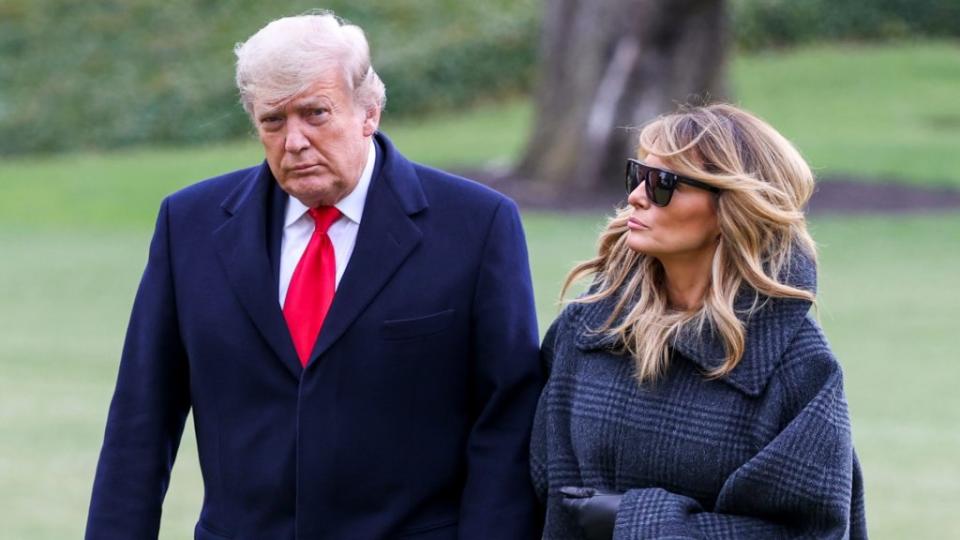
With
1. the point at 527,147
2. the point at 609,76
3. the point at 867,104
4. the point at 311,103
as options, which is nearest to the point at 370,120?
the point at 311,103

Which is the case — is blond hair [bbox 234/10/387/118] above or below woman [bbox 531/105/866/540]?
above

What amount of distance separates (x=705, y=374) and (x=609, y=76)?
669 inches

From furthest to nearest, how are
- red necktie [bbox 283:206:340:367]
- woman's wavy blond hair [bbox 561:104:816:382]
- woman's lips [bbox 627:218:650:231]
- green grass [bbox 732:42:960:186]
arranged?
green grass [bbox 732:42:960:186], red necktie [bbox 283:206:340:367], woman's lips [bbox 627:218:650:231], woman's wavy blond hair [bbox 561:104:816:382]

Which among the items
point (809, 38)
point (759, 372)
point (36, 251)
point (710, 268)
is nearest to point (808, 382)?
point (759, 372)

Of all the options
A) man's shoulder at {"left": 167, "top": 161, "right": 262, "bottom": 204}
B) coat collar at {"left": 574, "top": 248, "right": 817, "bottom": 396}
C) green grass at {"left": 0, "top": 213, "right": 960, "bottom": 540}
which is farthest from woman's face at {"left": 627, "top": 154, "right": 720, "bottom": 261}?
green grass at {"left": 0, "top": 213, "right": 960, "bottom": 540}

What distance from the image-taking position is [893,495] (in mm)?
8359

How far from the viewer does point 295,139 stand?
11.4 feet

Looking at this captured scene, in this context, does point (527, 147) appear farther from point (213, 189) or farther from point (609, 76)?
point (213, 189)

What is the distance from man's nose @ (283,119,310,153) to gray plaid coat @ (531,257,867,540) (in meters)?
0.71

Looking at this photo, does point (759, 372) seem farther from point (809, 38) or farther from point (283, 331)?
point (809, 38)

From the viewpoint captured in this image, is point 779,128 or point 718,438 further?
point 779,128

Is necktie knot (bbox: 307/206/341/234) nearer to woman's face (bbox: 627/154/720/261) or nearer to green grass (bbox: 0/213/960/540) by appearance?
woman's face (bbox: 627/154/720/261)

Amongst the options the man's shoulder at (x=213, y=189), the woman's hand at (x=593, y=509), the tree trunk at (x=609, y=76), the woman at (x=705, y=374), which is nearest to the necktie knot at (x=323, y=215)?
the man's shoulder at (x=213, y=189)

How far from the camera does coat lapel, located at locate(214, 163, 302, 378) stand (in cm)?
362
